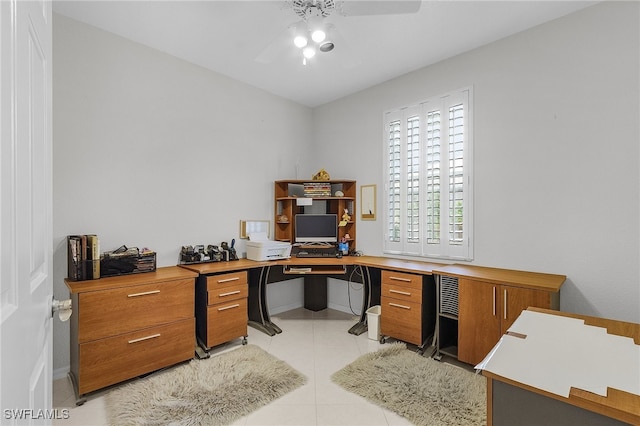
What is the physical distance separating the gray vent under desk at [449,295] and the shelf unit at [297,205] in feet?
4.73

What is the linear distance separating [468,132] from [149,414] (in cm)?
348

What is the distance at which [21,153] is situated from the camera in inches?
23.5

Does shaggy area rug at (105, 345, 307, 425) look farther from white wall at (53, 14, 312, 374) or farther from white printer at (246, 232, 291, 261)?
white printer at (246, 232, 291, 261)

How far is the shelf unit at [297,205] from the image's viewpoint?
395 cm

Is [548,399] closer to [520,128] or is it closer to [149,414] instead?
[149,414]

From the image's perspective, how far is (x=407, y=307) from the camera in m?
2.88

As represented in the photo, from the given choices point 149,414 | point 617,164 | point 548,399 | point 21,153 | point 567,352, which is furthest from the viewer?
point 617,164

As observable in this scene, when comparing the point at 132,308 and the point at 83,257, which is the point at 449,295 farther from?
the point at 83,257

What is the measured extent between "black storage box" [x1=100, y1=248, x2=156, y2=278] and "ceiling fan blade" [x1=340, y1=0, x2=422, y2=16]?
8.13 ft

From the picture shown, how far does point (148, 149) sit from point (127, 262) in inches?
42.9

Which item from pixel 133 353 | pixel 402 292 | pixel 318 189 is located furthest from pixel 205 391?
pixel 318 189

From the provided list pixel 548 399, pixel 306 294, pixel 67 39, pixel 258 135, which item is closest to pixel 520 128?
pixel 548 399

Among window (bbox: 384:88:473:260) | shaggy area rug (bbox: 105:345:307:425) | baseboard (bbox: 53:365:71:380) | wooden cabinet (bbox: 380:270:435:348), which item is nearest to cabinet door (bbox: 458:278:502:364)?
wooden cabinet (bbox: 380:270:435:348)

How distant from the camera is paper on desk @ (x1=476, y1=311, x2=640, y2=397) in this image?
1.01 m
